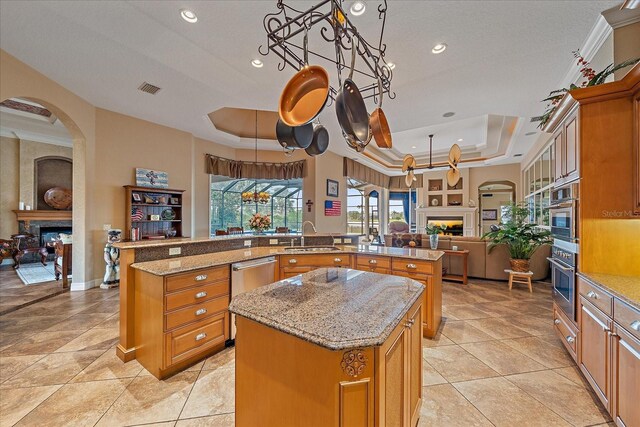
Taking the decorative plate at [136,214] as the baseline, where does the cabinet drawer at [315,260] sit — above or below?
below

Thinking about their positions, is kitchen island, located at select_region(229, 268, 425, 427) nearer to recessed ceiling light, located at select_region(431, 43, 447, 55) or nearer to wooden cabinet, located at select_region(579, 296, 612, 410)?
wooden cabinet, located at select_region(579, 296, 612, 410)

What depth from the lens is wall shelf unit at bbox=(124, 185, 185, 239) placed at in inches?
190

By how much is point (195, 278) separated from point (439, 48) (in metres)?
3.29

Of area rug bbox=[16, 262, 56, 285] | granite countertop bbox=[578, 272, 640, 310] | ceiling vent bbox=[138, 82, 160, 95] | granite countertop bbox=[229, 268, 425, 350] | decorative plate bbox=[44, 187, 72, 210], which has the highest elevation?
ceiling vent bbox=[138, 82, 160, 95]

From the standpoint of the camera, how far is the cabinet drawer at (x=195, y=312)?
2.09 m

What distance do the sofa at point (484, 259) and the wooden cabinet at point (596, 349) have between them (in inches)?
124

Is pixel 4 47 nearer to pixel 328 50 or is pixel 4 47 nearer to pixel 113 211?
pixel 113 211

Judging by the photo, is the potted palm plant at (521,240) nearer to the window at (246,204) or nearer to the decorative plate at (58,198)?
the window at (246,204)

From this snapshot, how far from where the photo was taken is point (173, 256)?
2.69 metres

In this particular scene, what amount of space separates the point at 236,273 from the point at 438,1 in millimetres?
2979

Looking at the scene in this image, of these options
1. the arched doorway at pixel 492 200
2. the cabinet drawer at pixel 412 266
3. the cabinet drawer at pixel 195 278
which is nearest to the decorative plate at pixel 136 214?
the cabinet drawer at pixel 195 278

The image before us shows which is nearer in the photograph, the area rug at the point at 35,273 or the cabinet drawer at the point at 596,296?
the cabinet drawer at the point at 596,296

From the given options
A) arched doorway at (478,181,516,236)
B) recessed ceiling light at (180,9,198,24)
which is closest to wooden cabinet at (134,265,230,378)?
recessed ceiling light at (180,9,198,24)

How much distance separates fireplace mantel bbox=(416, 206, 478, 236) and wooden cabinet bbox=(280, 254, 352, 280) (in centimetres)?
742
